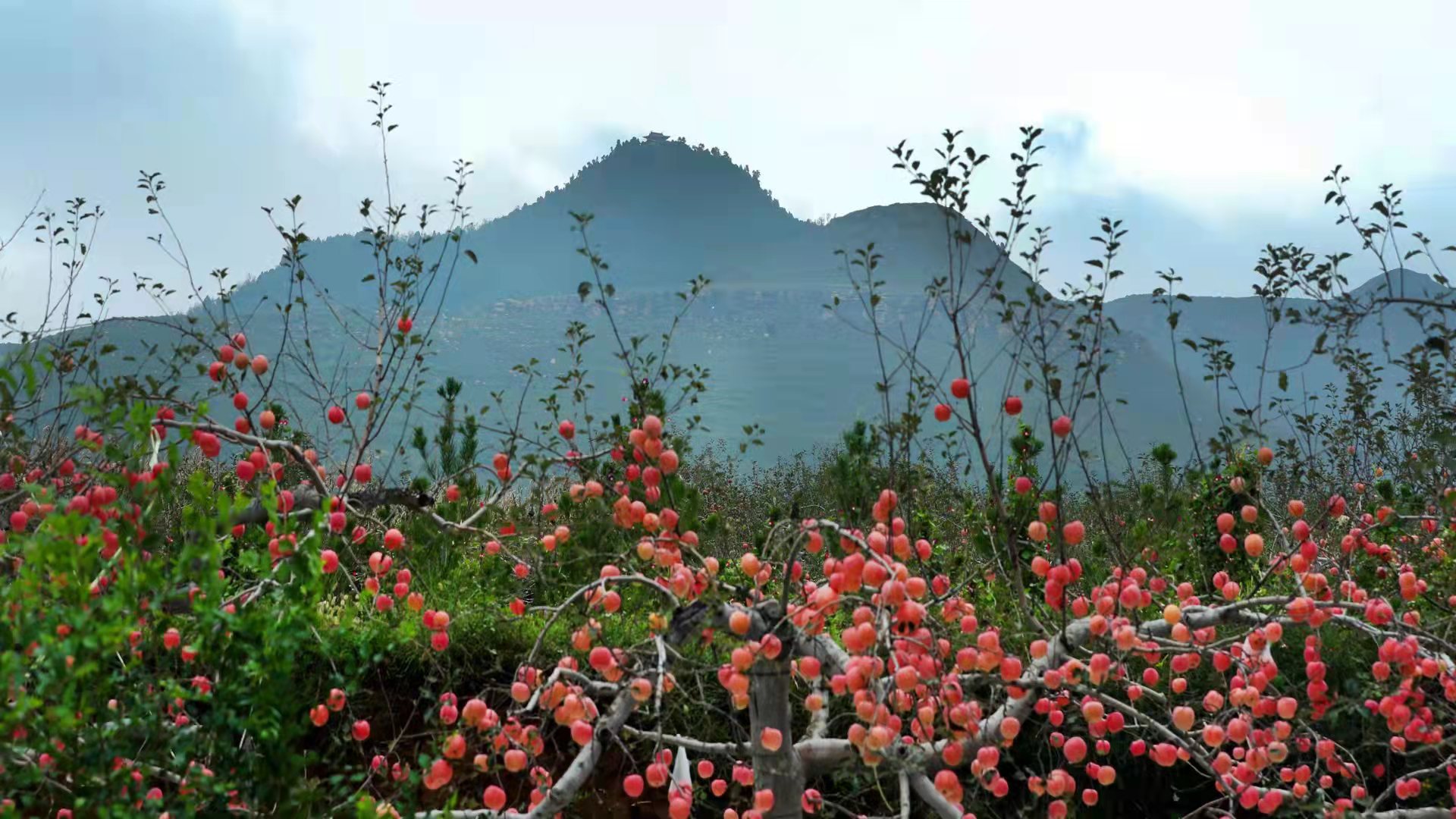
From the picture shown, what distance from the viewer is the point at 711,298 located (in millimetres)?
70312

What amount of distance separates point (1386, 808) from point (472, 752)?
4954 mm

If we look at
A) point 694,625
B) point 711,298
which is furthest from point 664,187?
point 694,625

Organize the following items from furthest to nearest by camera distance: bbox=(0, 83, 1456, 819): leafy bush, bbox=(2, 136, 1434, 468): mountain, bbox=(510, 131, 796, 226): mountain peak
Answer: bbox=(510, 131, 796, 226): mountain peak < bbox=(2, 136, 1434, 468): mountain < bbox=(0, 83, 1456, 819): leafy bush

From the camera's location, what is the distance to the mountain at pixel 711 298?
5628 cm

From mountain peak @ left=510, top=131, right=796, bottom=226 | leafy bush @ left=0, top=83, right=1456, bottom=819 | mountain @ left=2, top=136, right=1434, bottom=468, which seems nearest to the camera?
leafy bush @ left=0, top=83, right=1456, bottom=819

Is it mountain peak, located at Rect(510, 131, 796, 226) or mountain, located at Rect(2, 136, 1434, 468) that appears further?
mountain peak, located at Rect(510, 131, 796, 226)

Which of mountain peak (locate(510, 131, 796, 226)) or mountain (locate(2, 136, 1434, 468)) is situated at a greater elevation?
mountain peak (locate(510, 131, 796, 226))

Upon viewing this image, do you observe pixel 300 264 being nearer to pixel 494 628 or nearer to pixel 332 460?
pixel 332 460

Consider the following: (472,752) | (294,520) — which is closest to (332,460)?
(472,752)

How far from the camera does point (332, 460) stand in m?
4.65

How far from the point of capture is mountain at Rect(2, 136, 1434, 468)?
185ft

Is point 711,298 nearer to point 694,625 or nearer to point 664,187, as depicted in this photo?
point 664,187

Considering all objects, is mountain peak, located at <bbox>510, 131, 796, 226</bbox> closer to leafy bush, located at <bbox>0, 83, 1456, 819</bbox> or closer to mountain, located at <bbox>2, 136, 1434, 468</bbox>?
mountain, located at <bbox>2, 136, 1434, 468</bbox>

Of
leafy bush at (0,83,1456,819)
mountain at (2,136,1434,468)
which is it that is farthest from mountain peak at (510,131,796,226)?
leafy bush at (0,83,1456,819)
